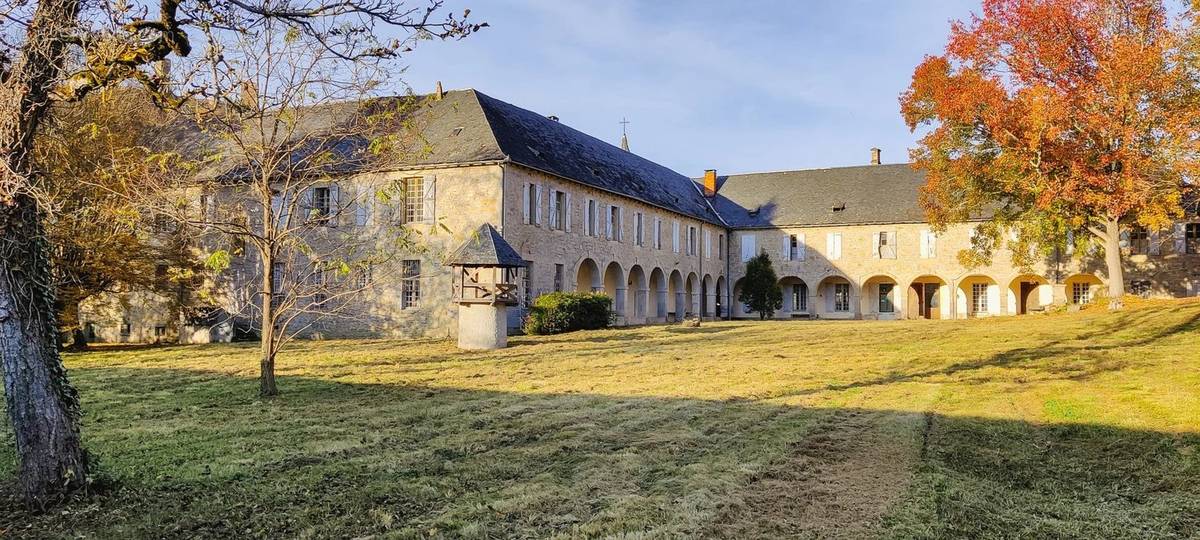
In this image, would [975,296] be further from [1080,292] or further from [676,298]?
[676,298]

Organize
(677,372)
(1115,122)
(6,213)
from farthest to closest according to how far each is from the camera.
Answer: (1115,122)
(677,372)
(6,213)

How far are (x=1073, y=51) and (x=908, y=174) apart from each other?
52.3 ft

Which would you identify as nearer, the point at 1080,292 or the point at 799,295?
the point at 1080,292

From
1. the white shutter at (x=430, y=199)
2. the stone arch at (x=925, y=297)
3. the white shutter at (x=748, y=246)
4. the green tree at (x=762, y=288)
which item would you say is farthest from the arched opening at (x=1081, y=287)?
the white shutter at (x=430, y=199)

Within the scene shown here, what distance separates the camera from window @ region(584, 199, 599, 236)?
26500 millimetres

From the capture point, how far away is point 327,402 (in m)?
9.80

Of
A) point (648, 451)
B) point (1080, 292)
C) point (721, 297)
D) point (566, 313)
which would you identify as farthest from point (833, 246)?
point (648, 451)

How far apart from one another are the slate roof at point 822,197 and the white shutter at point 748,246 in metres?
0.54

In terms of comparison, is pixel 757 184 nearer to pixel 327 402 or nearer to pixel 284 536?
pixel 327 402

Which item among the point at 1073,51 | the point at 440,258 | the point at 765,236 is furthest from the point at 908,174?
the point at 440,258

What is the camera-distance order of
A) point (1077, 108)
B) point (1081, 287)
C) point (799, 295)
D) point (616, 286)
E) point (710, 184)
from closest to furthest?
1. point (1077, 108)
2. point (616, 286)
3. point (1081, 287)
4. point (799, 295)
5. point (710, 184)

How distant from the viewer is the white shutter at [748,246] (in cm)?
3838

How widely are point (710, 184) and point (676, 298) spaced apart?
8934 millimetres

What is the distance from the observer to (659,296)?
32.7 metres
